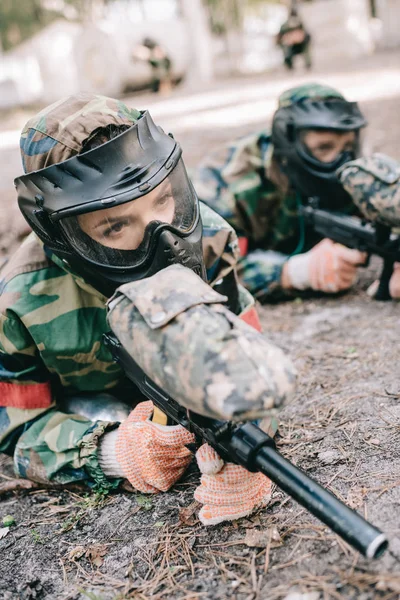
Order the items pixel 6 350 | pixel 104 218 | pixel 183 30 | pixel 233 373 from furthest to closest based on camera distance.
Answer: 1. pixel 183 30
2. pixel 6 350
3. pixel 104 218
4. pixel 233 373

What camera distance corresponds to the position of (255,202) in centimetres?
425

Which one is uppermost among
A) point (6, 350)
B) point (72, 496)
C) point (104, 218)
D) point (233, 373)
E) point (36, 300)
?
point (104, 218)

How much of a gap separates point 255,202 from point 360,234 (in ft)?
2.99

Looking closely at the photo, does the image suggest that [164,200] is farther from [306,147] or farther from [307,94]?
[307,94]

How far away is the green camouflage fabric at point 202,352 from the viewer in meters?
1.40

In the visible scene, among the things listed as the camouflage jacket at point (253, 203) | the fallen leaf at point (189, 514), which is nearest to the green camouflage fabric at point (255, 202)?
the camouflage jacket at point (253, 203)

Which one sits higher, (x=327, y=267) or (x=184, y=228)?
(x=184, y=228)

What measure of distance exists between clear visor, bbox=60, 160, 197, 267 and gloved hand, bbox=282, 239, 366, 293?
6.55ft

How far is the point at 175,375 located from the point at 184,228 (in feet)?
2.35

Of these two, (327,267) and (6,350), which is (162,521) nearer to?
(6,350)

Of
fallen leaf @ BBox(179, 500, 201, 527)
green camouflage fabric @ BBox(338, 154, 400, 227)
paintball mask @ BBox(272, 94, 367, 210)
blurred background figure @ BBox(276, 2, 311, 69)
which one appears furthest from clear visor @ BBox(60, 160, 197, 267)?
blurred background figure @ BBox(276, 2, 311, 69)

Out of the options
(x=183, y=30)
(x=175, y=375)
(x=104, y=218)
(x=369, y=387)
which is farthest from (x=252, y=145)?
(x=183, y=30)

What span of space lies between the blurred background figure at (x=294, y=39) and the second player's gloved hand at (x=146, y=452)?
682 inches

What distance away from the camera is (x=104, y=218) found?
1.98m
